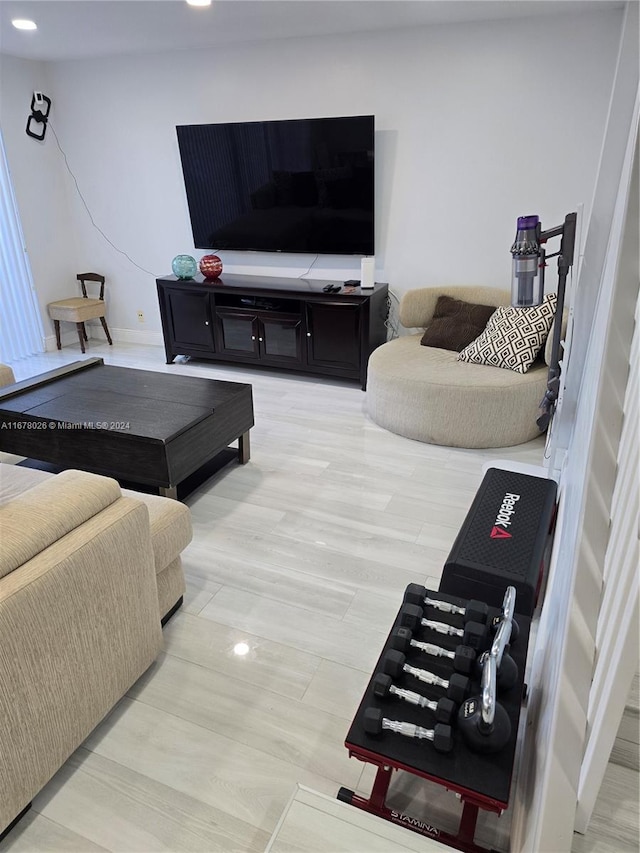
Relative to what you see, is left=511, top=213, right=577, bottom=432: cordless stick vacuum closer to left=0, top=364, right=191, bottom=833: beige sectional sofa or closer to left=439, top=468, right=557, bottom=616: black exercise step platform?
left=439, top=468, right=557, bottom=616: black exercise step platform

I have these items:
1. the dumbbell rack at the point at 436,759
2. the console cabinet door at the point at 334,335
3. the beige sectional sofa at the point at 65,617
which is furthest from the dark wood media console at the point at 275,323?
the dumbbell rack at the point at 436,759

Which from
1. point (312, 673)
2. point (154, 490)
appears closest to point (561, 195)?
point (154, 490)

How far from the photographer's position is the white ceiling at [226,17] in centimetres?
318

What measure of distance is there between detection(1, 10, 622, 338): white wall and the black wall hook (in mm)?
78

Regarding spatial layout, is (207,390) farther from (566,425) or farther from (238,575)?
(566,425)

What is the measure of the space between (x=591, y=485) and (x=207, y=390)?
7.82 ft

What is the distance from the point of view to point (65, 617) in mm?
1347

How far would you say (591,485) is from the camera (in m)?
0.84

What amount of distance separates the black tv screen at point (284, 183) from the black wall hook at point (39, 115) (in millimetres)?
1395

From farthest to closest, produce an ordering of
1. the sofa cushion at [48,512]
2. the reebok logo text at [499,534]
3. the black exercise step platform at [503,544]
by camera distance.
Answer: the reebok logo text at [499,534] → the black exercise step platform at [503,544] → the sofa cushion at [48,512]

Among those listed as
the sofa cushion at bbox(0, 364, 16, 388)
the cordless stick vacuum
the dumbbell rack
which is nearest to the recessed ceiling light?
the sofa cushion at bbox(0, 364, 16, 388)

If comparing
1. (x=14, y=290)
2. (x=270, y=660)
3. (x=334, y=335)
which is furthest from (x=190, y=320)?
(x=270, y=660)

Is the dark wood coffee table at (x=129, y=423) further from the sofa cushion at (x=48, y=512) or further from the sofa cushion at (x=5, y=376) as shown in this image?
the sofa cushion at (x=48, y=512)

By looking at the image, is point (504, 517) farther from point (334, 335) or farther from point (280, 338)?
point (280, 338)
